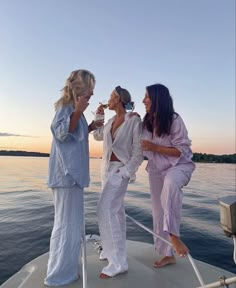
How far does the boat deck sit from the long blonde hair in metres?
1.75

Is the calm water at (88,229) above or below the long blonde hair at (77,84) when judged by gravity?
below

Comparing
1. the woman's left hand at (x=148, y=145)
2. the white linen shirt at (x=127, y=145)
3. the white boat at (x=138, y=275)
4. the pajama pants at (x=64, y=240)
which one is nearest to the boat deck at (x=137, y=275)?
the white boat at (x=138, y=275)

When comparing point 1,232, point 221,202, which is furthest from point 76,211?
point 1,232

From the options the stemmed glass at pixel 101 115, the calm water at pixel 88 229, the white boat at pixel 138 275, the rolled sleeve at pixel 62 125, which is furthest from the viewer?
the calm water at pixel 88 229

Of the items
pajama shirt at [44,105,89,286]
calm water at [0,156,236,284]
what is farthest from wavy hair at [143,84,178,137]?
calm water at [0,156,236,284]

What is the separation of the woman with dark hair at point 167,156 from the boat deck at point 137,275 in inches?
7.1

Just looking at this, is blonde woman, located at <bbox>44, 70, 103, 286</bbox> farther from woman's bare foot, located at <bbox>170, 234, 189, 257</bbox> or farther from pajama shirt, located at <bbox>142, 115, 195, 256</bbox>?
woman's bare foot, located at <bbox>170, 234, 189, 257</bbox>

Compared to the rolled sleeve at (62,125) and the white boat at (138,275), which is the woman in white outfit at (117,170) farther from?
the rolled sleeve at (62,125)

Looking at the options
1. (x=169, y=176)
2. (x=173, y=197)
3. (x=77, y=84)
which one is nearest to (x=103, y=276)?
(x=173, y=197)

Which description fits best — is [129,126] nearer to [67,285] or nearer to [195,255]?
[67,285]

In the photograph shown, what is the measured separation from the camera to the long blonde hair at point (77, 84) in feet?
9.74

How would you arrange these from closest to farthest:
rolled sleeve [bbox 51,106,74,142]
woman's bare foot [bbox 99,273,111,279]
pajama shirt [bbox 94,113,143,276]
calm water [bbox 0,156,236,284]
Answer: rolled sleeve [bbox 51,106,74,142] → woman's bare foot [bbox 99,273,111,279] → pajama shirt [bbox 94,113,143,276] → calm water [bbox 0,156,236,284]

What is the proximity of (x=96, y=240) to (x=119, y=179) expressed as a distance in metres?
1.88

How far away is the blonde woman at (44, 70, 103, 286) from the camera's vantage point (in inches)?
113
